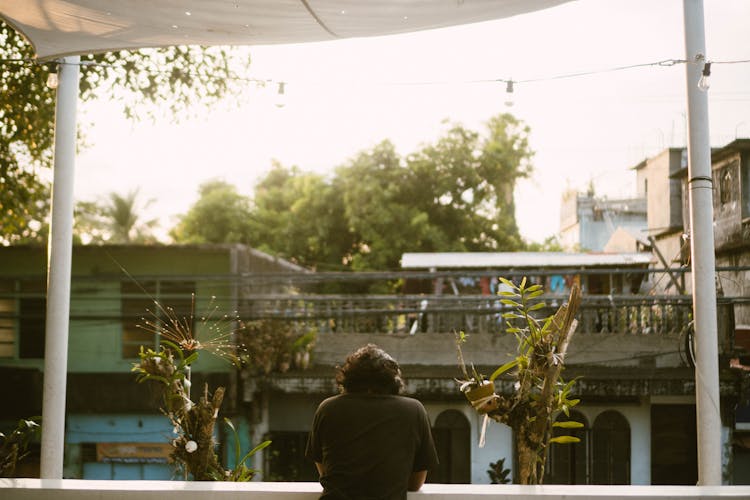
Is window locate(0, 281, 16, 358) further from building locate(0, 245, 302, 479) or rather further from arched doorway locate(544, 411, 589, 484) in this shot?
arched doorway locate(544, 411, 589, 484)

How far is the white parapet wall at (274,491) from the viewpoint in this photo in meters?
2.77

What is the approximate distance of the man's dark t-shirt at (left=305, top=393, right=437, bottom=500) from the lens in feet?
8.07

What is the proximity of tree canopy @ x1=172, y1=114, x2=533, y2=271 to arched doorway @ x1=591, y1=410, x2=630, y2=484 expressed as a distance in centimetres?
821

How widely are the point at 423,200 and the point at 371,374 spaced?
58.8 feet

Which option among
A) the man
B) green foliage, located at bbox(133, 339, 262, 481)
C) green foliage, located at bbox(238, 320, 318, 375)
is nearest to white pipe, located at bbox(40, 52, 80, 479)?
green foliage, located at bbox(133, 339, 262, 481)

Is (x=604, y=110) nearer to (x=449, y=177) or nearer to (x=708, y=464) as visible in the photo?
(x=449, y=177)

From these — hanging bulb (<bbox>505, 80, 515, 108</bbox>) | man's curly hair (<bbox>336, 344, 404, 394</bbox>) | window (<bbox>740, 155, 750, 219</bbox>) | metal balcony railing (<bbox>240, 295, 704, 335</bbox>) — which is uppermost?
window (<bbox>740, 155, 750, 219</bbox>)

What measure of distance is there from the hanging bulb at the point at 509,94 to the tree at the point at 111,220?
22.0 meters

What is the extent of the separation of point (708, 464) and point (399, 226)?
15.7 meters

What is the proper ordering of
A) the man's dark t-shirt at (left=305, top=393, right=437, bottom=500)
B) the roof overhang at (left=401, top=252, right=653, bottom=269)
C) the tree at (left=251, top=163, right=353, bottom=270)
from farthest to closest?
the tree at (left=251, top=163, right=353, bottom=270)
the roof overhang at (left=401, top=252, right=653, bottom=269)
the man's dark t-shirt at (left=305, top=393, right=437, bottom=500)

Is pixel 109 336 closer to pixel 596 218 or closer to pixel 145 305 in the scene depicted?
pixel 145 305

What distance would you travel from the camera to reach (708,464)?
3.94 metres

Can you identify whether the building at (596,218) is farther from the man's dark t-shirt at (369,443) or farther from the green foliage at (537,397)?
the man's dark t-shirt at (369,443)

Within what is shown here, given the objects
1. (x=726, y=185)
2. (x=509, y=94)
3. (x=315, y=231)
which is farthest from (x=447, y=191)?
(x=509, y=94)
